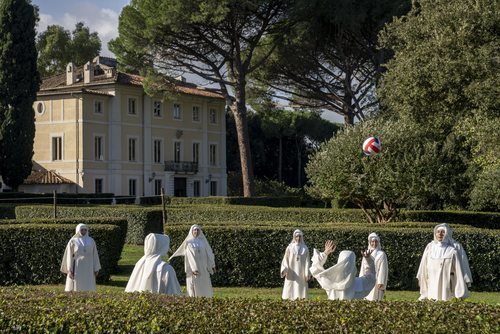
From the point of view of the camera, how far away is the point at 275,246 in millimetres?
17703

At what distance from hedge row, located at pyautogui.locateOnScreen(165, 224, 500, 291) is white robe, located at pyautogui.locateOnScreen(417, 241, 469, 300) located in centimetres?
436

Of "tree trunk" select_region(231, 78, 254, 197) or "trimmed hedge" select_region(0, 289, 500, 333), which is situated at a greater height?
"tree trunk" select_region(231, 78, 254, 197)

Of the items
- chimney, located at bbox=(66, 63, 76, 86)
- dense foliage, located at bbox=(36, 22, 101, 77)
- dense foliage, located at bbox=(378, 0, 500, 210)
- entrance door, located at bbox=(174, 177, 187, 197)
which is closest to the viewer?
dense foliage, located at bbox=(378, 0, 500, 210)

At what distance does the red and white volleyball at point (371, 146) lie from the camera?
24.6 metres

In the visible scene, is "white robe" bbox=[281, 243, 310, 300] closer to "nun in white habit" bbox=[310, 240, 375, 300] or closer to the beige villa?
"nun in white habit" bbox=[310, 240, 375, 300]

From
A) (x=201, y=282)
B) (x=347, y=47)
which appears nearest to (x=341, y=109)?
(x=347, y=47)

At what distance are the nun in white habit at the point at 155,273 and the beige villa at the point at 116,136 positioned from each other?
38055 millimetres

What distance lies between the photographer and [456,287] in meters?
12.8

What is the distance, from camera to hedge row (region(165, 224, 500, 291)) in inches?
684

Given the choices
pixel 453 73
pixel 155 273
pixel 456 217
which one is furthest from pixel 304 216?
pixel 155 273

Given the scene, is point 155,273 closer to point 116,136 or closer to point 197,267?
point 197,267

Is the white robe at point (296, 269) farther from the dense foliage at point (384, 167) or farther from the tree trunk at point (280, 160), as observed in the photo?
the tree trunk at point (280, 160)

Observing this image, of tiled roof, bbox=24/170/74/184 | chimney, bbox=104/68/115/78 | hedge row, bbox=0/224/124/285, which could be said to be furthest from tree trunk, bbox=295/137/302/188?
hedge row, bbox=0/224/124/285

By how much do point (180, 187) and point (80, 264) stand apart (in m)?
43.5
